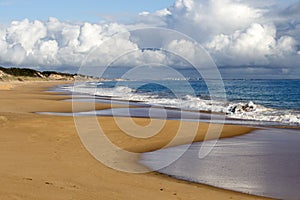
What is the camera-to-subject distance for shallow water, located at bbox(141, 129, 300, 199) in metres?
9.05

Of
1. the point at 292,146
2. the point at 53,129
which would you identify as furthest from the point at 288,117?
the point at 53,129

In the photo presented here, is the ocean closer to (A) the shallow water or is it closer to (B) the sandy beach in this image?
(A) the shallow water

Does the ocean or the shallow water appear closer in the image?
the shallow water

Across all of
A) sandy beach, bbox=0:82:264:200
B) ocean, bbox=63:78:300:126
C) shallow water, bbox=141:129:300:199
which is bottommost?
sandy beach, bbox=0:82:264:200

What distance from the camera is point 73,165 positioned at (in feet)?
33.6

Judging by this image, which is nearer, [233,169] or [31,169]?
[31,169]

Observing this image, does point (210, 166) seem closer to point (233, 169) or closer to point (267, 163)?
point (233, 169)

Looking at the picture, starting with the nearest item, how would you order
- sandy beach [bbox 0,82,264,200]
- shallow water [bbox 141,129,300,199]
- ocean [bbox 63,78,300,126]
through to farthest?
1. sandy beach [bbox 0,82,264,200]
2. shallow water [bbox 141,129,300,199]
3. ocean [bbox 63,78,300,126]

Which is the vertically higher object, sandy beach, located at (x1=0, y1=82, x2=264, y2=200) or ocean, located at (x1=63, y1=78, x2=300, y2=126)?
ocean, located at (x1=63, y1=78, x2=300, y2=126)

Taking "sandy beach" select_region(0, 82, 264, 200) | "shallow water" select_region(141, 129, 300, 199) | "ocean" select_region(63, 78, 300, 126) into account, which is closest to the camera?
"sandy beach" select_region(0, 82, 264, 200)

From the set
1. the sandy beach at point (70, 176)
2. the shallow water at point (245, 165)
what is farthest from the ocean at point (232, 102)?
the sandy beach at point (70, 176)

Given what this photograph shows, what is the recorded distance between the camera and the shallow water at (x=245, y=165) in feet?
29.7

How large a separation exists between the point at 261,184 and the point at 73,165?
4.84 meters

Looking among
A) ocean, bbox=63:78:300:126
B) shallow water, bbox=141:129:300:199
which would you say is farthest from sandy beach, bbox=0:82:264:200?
ocean, bbox=63:78:300:126
